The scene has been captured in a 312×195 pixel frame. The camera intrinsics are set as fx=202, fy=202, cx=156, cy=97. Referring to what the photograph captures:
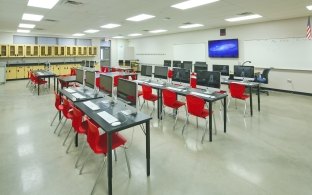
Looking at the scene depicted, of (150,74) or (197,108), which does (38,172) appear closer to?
(197,108)

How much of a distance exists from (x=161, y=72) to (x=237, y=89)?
2016mm

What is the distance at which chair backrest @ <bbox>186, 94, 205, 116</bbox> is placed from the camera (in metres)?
3.62

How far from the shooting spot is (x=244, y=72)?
592 centimetres

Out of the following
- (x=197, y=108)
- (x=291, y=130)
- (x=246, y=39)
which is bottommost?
(x=291, y=130)

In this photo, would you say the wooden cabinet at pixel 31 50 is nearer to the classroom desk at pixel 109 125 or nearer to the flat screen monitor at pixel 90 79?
the flat screen monitor at pixel 90 79

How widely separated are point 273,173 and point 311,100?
545cm

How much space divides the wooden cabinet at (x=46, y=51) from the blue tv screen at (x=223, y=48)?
9.51 m

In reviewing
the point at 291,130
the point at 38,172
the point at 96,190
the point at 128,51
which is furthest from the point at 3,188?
the point at 128,51

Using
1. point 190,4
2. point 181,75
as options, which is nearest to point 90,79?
point 181,75

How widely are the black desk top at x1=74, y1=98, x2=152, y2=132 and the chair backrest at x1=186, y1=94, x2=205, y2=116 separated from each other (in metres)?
1.23

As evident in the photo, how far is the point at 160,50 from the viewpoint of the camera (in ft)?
43.7

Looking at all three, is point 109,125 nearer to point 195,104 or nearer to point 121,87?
point 121,87

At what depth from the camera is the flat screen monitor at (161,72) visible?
18.0 feet

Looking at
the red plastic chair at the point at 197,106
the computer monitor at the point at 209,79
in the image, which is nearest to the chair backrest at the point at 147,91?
the computer monitor at the point at 209,79
